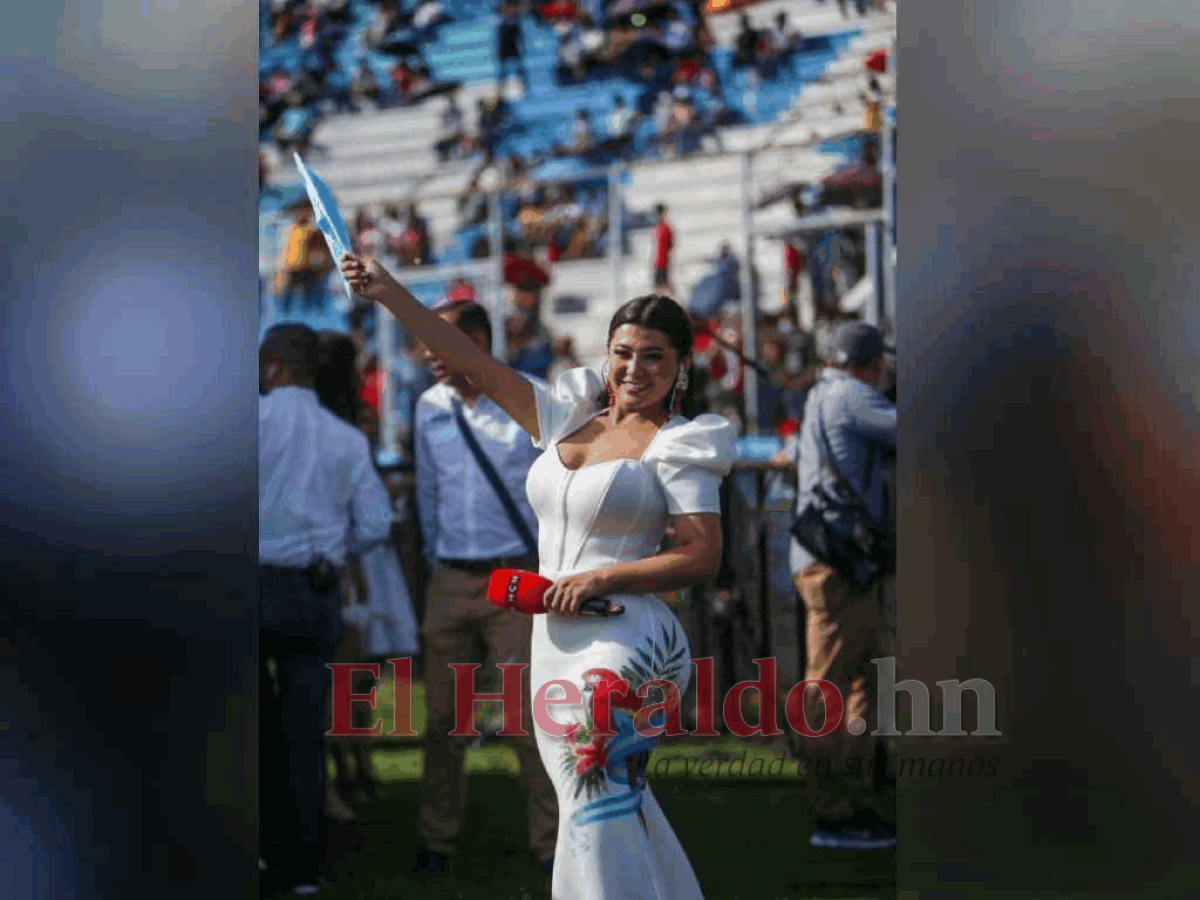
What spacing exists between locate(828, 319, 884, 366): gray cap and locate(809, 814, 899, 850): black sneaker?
1.58 meters

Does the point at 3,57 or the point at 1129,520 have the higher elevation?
the point at 3,57

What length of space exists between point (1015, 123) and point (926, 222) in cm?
26

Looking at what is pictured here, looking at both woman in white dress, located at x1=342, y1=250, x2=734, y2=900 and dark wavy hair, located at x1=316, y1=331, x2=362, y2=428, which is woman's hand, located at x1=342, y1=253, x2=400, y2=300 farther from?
dark wavy hair, located at x1=316, y1=331, x2=362, y2=428

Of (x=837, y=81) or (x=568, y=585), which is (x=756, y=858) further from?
(x=837, y=81)

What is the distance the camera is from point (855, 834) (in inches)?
217

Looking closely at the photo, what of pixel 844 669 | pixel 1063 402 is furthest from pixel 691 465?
pixel 844 669

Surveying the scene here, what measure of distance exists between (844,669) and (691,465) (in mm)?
2164

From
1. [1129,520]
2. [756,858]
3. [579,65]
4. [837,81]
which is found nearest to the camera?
[1129,520]

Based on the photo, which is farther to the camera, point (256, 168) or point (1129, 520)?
point (256, 168)

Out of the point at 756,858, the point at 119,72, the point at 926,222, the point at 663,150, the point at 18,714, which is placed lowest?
the point at 756,858

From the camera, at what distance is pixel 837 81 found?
9.18m

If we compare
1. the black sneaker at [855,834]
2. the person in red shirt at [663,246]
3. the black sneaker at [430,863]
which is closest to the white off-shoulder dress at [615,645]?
the black sneaker at [430,863]

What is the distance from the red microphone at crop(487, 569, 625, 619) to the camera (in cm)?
353

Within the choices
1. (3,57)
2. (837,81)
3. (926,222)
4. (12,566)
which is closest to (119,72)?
(3,57)
